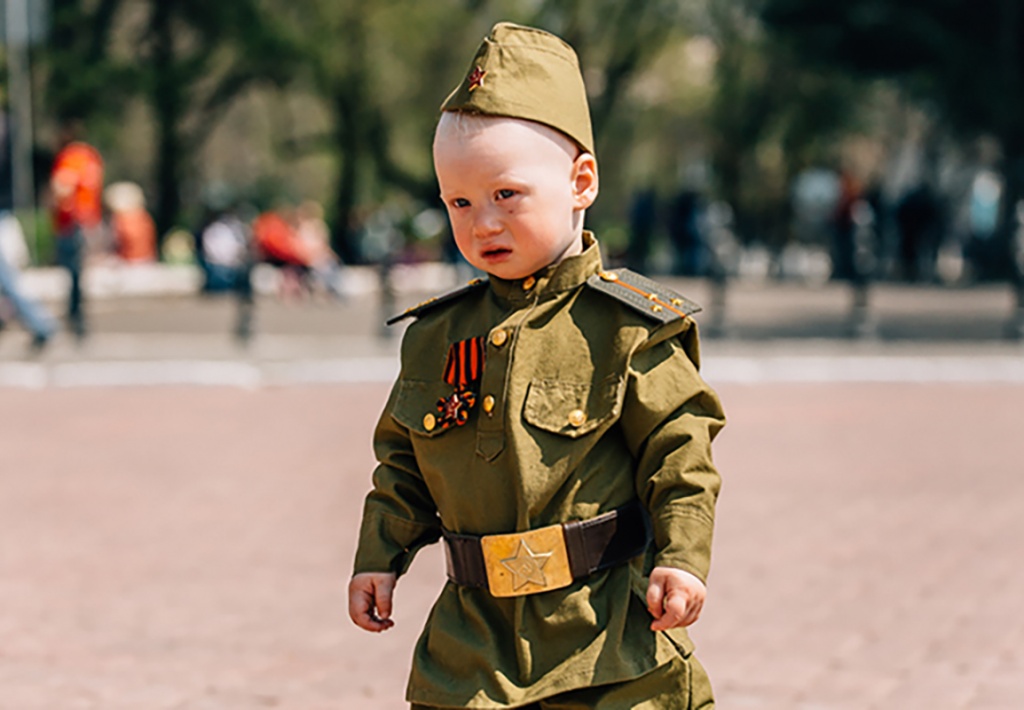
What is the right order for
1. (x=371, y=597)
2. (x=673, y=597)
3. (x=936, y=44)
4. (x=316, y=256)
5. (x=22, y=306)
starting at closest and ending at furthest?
(x=673, y=597), (x=371, y=597), (x=22, y=306), (x=936, y=44), (x=316, y=256)

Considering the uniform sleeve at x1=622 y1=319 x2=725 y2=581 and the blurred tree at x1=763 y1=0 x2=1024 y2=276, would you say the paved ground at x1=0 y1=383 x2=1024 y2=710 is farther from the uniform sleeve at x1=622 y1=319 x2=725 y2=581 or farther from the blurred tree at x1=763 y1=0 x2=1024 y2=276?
the blurred tree at x1=763 y1=0 x2=1024 y2=276

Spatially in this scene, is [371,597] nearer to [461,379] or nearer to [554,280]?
[461,379]

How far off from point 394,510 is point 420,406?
8.0 inches

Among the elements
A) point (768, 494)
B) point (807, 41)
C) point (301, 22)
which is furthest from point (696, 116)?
point (768, 494)

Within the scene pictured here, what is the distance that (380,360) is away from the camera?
594 inches

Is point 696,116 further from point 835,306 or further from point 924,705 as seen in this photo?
point 924,705

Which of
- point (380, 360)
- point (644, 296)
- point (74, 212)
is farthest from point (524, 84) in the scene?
point (74, 212)

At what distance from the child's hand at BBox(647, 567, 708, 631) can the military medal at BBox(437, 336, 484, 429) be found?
409mm

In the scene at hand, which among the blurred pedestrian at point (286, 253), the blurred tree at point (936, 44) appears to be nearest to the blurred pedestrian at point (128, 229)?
the blurred pedestrian at point (286, 253)

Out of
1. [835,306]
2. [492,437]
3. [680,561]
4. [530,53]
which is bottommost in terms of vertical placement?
[835,306]

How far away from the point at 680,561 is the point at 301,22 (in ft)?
123

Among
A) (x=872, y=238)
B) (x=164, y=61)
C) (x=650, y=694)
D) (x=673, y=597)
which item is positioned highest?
(x=164, y=61)

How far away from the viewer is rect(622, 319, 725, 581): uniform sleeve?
8.95ft

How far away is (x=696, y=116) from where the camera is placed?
56438 mm
